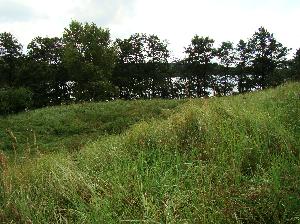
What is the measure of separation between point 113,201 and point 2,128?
21.4 metres

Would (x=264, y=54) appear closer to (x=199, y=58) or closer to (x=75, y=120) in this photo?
(x=199, y=58)

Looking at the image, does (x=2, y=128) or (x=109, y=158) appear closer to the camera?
(x=109, y=158)

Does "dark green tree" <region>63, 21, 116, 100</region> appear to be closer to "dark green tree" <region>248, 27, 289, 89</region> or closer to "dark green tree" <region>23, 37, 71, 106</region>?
"dark green tree" <region>23, 37, 71, 106</region>

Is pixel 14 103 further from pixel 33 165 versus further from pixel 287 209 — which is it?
pixel 287 209

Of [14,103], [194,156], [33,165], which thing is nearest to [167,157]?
[194,156]

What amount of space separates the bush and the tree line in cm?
617

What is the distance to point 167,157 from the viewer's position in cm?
496

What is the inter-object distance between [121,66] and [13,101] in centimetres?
3346

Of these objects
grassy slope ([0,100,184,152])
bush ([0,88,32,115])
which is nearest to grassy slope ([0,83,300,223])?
grassy slope ([0,100,184,152])

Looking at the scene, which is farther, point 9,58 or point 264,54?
point 264,54

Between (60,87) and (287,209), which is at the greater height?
(60,87)

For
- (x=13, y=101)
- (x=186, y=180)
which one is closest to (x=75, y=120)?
(x=13, y=101)

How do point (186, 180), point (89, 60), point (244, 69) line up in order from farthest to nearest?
point (244, 69) → point (89, 60) → point (186, 180)

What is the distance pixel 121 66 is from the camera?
211 ft
